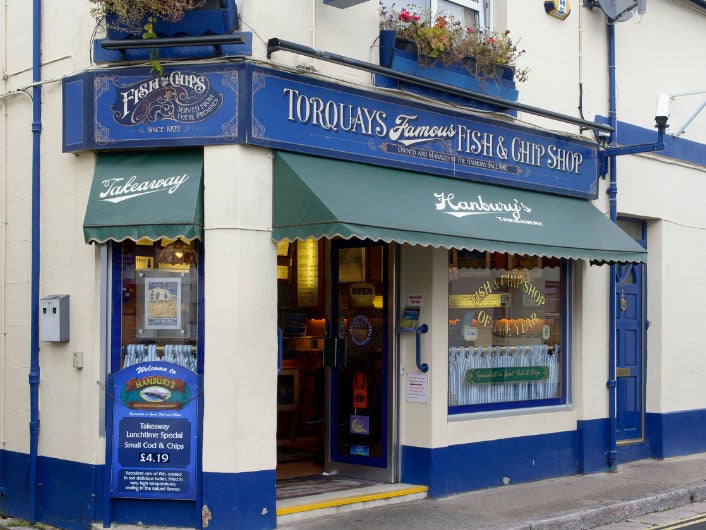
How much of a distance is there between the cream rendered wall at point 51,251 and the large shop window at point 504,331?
3.68 meters

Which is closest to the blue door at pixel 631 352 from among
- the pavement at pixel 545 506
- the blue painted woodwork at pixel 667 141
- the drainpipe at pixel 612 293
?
the drainpipe at pixel 612 293

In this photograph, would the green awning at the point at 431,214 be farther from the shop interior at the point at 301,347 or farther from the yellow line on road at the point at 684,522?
the yellow line on road at the point at 684,522

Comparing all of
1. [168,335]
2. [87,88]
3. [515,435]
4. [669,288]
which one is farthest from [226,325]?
[669,288]

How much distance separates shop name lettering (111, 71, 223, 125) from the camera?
796 centimetres

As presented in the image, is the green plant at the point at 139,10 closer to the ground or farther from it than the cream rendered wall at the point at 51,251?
farther from it

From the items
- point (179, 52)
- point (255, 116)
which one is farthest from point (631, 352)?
point (179, 52)

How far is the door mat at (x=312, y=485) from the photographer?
910 cm

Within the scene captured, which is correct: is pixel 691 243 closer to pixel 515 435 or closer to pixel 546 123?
pixel 546 123

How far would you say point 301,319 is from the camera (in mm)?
11766

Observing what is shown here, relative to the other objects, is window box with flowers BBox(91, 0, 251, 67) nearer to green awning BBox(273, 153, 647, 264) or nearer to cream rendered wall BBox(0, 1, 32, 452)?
green awning BBox(273, 153, 647, 264)

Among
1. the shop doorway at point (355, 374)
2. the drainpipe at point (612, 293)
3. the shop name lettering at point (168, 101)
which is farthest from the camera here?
the drainpipe at point (612, 293)

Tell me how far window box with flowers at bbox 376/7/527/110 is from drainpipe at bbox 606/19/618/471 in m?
1.93

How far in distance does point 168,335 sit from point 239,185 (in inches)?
56.0

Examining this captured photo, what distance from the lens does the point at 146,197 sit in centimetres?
791
